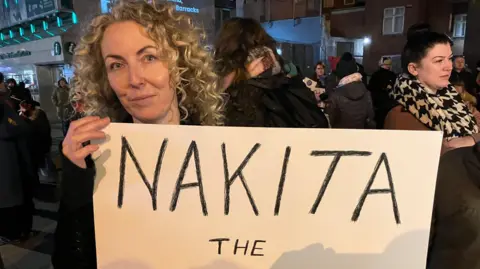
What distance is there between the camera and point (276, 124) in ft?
5.43

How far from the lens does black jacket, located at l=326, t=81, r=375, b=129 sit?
12.3 ft

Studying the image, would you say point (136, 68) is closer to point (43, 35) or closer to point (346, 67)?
point (346, 67)

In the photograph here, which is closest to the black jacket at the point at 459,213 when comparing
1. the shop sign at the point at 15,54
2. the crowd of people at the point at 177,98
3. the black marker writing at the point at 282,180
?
the crowd of people at the point at 177,98

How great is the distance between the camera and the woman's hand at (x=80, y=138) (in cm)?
96

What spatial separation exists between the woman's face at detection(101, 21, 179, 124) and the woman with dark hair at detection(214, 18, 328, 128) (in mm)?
513

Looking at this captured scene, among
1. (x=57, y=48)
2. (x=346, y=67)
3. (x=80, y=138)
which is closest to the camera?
(x=80, y=138)

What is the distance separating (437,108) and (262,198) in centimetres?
135

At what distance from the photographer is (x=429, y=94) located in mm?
1951

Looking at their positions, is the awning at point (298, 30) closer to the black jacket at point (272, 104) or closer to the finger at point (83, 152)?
the black jacket at point (272, 104)

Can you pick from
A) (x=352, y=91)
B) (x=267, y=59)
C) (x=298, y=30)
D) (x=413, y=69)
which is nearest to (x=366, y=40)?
(x=298, y=30)

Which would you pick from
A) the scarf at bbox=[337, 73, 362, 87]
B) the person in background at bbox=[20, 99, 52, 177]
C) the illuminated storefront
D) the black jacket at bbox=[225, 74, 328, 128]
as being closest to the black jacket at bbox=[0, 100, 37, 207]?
the person in background at bbox=[20, 99, 52, 177]

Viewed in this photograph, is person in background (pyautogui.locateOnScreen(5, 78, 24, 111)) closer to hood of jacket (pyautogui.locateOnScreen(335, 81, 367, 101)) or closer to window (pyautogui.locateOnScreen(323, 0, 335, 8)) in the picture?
hood of jacket (pyautogui.locateOnScreen(335, 81, 367, 101))

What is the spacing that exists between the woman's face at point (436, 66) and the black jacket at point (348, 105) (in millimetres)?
1783

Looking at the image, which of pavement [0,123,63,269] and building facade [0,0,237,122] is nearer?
pavement [0,123,63,269]
